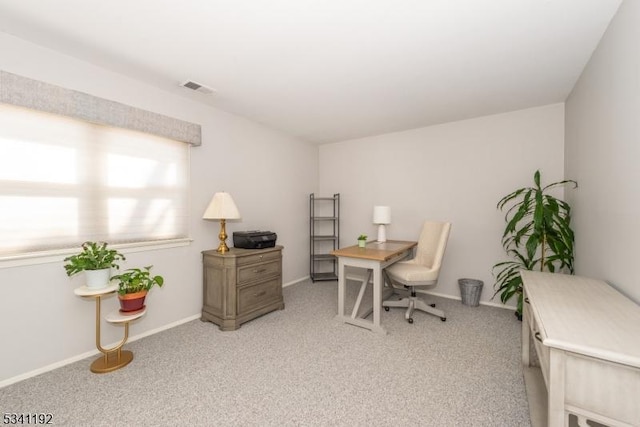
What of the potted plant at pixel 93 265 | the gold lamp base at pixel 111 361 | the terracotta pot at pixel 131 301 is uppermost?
the potted plant at pixel 93 265

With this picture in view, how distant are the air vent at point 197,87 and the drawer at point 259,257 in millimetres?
1698

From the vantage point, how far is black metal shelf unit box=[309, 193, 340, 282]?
4.54 metres

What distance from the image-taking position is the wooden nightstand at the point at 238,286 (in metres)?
2.70

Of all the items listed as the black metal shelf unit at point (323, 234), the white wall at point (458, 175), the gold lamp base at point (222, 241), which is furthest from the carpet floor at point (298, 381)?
the black metal shelf unit at point (323, 234)

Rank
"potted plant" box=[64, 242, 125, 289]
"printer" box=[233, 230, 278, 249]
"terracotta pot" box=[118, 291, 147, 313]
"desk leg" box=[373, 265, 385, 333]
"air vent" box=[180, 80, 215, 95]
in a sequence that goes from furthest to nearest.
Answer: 1. "printer" box=[233, 230, 278, 249]
2. "desk leg" box=[373, 265, 385, 333]
3. "air vent" box=[180, 80, 215, 95]
4. "terracotta pot" box=[118, 291, 147, 313]
5. "potted plant" box=[64, 242, 125, 289]

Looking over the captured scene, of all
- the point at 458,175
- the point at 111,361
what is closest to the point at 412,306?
the point at 458,175

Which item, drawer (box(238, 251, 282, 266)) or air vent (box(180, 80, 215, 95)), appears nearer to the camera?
air vent (box(180, 80, 215, 95))

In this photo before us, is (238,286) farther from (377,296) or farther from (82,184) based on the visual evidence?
(82,184)

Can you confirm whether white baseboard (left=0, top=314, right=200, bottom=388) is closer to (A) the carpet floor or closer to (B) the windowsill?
(A) the carpet floor

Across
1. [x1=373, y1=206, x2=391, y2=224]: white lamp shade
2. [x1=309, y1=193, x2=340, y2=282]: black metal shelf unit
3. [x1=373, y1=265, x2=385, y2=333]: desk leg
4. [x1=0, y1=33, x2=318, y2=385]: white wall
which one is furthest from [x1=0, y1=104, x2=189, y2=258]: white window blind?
[x1=373, y1=206, x2=391, y2=224]: white lamp shade

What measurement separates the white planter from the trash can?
12.0 feet

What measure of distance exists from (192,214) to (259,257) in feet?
2.83

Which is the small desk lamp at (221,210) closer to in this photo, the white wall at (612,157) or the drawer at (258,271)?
the drawer at (258,271)

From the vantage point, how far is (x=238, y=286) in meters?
2.75
